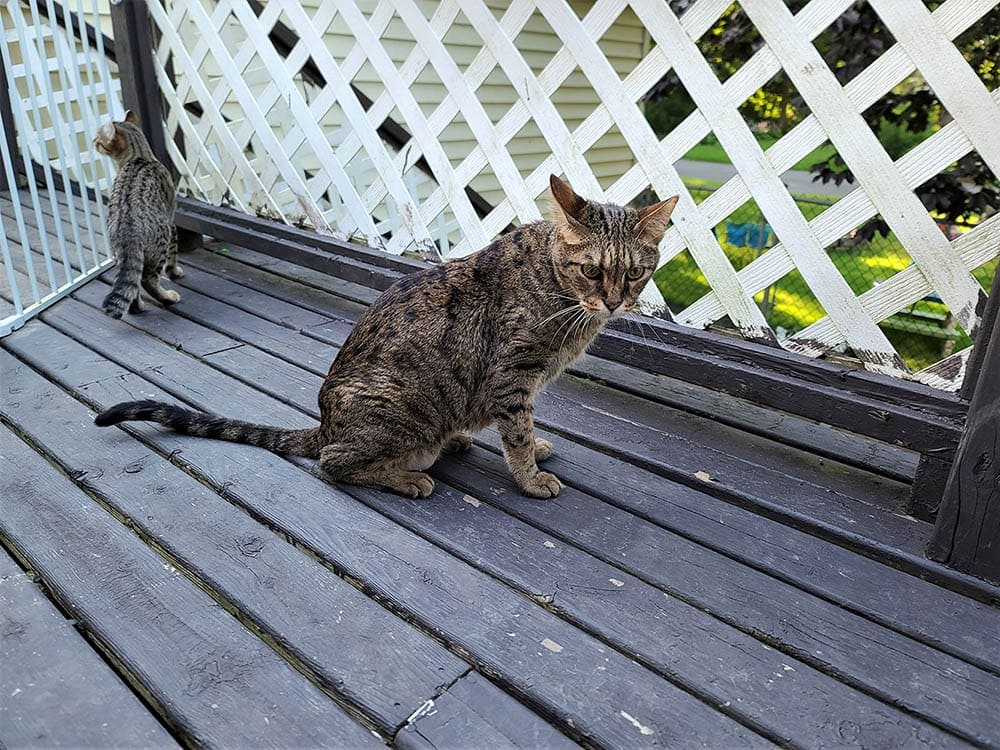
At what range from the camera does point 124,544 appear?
5.64 ft

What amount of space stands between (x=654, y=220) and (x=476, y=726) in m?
1.39

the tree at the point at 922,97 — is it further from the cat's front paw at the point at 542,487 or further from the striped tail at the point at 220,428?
the striped tail at the point at 220,428

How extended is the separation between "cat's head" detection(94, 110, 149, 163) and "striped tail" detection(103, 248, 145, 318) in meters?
0.67

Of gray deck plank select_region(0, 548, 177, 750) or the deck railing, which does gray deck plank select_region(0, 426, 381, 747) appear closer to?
gray deck plank select_region(0, 548, 177, 750)

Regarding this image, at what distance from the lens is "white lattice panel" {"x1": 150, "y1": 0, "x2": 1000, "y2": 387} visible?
194 cm

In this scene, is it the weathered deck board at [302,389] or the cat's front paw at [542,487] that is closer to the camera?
the weathered deck board at [302,389]

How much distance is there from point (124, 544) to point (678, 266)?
194 inches

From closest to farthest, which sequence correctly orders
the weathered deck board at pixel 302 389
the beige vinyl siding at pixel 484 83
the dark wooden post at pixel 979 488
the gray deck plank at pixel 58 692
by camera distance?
the gray deck plank at pixel 58 692
the weathered deck board at pixel 302 389
the dark wooden post at pixel 979 488
the beige vinyl siding at pixel 484 83

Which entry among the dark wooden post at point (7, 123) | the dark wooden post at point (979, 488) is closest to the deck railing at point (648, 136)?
the dark wooden post at point (979, 488)

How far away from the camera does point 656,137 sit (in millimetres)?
2541

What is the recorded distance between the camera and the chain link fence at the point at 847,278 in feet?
11.6

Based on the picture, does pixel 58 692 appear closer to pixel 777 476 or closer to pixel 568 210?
pixel 568 210

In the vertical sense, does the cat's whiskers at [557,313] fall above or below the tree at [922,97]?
below

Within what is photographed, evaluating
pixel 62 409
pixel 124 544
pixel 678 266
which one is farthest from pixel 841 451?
pixel 678 266
